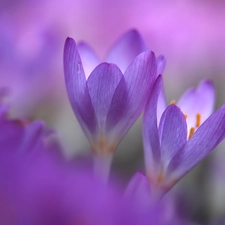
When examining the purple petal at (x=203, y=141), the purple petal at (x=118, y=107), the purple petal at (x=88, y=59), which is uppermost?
the purple petal at (x=88, y=59)

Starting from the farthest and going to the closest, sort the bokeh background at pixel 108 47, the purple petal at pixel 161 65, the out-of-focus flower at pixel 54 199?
1. the bokeh background at pixel 108 47
2. the purple petal at pixel 161 65
3. the out-of-focus flower at pixel 54 199

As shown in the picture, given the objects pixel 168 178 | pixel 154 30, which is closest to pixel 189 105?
pixel 168 178

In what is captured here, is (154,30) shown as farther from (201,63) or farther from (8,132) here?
(8,132)

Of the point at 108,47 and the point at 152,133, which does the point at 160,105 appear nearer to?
the point at 152,133

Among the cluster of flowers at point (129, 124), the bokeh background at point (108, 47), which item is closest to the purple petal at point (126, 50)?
the cluster of flowers at point (129, 124)

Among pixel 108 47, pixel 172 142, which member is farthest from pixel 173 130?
pixel 108 47

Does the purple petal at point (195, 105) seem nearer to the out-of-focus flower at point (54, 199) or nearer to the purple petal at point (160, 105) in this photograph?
the purple petal at point (160, 105)

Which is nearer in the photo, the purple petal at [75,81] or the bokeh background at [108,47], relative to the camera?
the purple petal at [75,81]
